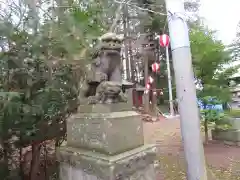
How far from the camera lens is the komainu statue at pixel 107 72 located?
7.01 ft

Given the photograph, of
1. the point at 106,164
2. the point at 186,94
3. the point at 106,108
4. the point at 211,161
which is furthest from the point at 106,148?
the point at 211,161

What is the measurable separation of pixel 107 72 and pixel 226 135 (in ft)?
17.7

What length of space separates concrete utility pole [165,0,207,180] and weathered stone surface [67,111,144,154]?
1.66ft

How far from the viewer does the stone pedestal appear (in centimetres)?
195

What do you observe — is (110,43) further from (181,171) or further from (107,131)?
(181,171)

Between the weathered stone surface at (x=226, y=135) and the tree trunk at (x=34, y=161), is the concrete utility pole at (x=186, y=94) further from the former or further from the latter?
the weathered stone surface at (x=226, y=135)

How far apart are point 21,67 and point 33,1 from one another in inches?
33.5

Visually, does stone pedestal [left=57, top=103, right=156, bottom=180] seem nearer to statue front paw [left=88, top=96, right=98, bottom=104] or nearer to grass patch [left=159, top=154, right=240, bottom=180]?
statue front paw [left=88, top=96, right=98, bottom=104]

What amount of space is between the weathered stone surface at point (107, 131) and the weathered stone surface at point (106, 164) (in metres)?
0.07

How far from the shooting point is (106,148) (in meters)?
1.96

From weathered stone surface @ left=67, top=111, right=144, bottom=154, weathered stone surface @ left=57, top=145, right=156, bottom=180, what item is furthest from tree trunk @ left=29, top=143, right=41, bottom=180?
weathered stone surface @ left=67, top=111, right=144, bottom=154

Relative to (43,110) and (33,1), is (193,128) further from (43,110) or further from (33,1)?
(33,1)

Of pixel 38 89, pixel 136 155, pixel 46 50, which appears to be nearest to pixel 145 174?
pixel 136 155

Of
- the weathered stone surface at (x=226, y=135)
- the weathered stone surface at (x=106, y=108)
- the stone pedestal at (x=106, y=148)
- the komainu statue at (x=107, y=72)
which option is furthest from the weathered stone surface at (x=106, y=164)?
the weathered stone surface at (x=226, y=135)
